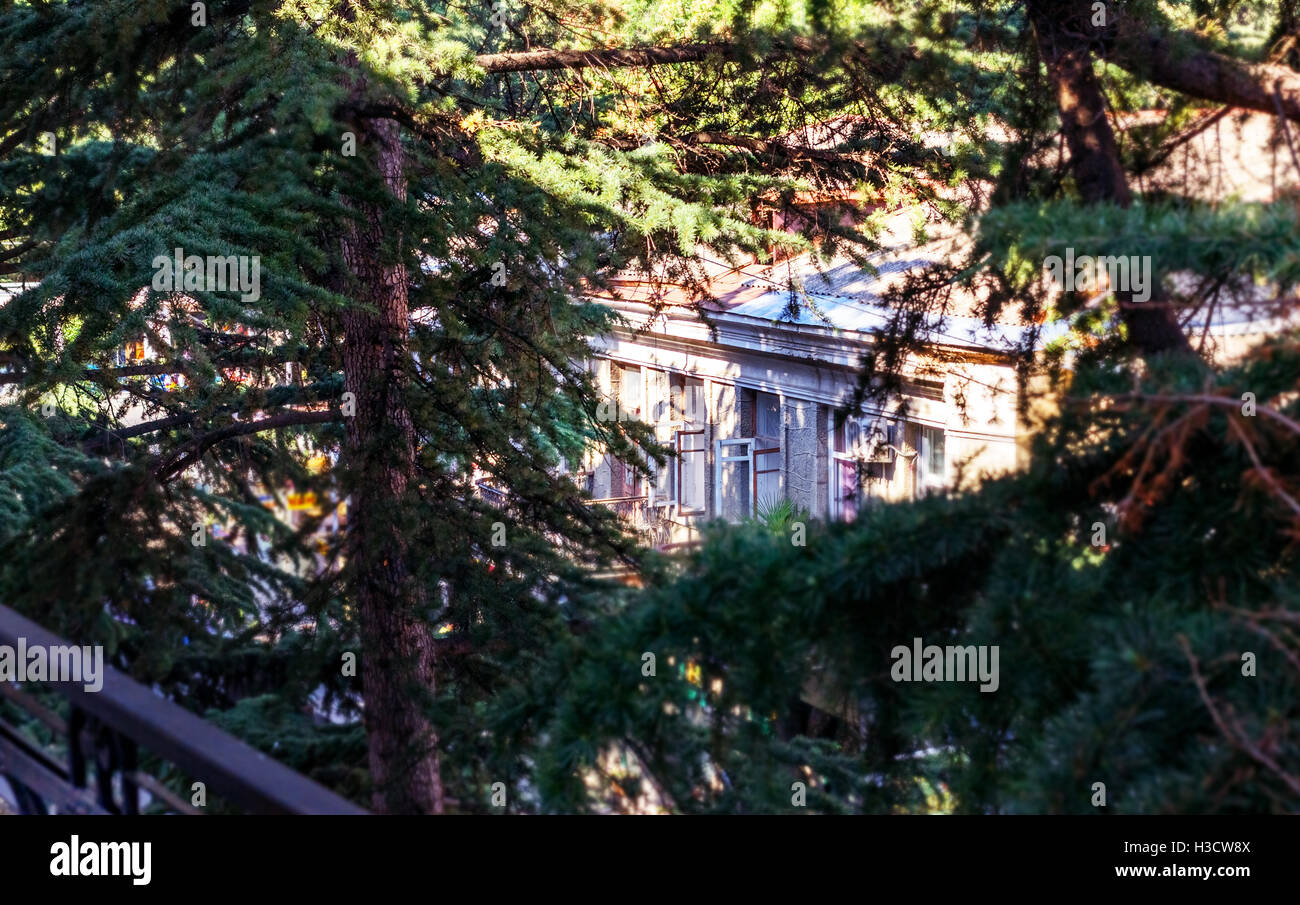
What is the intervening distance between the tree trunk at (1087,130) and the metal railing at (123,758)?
95.2 inches

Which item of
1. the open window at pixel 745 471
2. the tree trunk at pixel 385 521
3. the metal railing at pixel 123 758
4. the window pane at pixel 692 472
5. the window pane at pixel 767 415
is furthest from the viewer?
the window pane at pixel 692 472

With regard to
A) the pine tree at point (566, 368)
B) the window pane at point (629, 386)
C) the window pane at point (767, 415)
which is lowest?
the pine tree at point (566, 368)

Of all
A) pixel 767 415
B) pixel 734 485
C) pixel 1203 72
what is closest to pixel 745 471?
pixel 734 485

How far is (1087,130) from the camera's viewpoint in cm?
372

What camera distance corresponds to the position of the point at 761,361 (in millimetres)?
18625

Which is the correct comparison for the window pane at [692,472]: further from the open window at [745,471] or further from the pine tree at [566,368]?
the pine tree at [566,368]

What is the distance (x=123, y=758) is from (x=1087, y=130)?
10.9 ft

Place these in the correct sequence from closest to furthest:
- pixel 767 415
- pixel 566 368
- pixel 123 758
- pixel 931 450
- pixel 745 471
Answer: pixel 123 758
pixel 566 368
pixel 931 450
pixel 745 471
pixel 767 415

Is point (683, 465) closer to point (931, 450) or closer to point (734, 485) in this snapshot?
point (734, 485)

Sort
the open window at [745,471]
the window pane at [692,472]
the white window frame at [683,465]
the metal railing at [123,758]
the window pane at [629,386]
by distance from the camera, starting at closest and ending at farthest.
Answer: the metal railing at [123,758] < the open window at [745,471] < the white window frame at [683,465] < the window pane at [692,472] < the window pane at [629,386]

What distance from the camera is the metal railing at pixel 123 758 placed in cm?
204

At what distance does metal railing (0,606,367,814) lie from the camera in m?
2.04

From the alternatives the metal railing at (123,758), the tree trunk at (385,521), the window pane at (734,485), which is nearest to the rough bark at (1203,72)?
the metal railing at (123,758)
